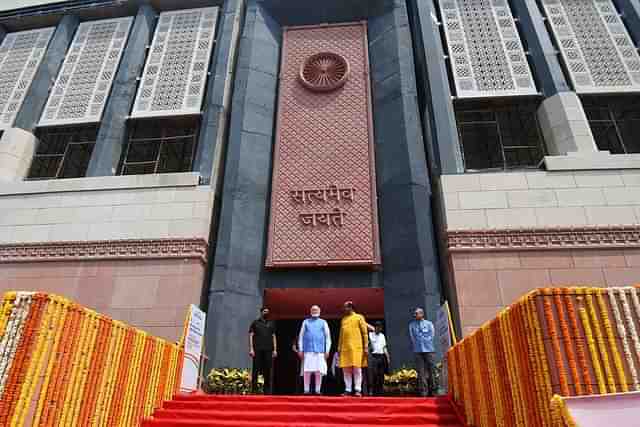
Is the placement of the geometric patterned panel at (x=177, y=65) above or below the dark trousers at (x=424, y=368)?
above

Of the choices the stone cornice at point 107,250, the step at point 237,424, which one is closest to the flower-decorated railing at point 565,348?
the step at point 237,424

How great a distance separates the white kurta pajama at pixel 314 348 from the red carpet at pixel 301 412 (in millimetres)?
1155

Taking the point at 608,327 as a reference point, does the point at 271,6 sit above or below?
above

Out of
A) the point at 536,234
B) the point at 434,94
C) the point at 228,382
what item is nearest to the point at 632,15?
the point at 434,94

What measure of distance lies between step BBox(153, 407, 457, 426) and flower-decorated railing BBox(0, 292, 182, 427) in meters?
0.48

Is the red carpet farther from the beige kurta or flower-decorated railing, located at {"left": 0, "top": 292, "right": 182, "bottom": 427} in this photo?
the beige kurta

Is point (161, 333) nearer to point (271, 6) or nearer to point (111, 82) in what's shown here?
point (111, 82)

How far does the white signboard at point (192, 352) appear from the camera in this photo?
6.76m

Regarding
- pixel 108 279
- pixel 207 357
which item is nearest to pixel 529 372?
pixel 207 357

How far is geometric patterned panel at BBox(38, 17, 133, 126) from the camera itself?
13.1m

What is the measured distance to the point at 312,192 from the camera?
36.2 ft

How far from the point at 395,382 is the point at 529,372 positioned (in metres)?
5.57

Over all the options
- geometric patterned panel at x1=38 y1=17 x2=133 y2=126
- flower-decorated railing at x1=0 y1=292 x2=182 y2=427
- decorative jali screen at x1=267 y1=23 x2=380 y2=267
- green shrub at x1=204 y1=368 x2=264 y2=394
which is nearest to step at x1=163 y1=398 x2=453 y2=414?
flower-decorated railing at x1=0 y1=292 x2=182 y2=427

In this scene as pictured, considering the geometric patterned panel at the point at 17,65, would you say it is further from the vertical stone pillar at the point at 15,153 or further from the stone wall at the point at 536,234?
the stone wall at the point at 536,234
